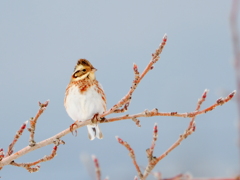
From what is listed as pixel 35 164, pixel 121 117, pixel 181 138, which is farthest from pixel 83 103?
pixel 181 138

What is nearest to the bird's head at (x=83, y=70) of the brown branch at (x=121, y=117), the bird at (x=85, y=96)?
the bird at (x=85, y=96)

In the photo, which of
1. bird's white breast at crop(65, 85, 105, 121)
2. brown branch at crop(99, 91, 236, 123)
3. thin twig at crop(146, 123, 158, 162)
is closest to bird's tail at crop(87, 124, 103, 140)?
bird's white breast at crop(65, 85, 105, 121)

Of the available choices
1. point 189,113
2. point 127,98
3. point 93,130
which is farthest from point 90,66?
point 189,113

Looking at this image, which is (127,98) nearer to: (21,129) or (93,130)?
(21,129)

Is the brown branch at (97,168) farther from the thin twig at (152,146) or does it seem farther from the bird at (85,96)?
the bird at (85,96)

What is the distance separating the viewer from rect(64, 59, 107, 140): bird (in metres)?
5.89

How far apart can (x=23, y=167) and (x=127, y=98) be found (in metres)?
1.92

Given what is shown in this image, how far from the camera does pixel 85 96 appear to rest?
604 cm

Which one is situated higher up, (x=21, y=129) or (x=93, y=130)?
(x=93, y=130)

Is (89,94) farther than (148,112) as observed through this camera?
Yes

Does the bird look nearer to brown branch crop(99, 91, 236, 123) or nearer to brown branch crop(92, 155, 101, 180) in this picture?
brown branch crop(99, 91, 236, 123)

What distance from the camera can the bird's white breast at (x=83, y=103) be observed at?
19.2ft

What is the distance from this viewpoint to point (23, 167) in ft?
15.3

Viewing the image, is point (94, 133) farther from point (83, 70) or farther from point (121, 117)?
point (121, 117)
